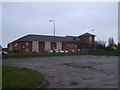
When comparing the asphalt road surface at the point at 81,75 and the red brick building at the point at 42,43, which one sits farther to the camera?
the red brick building at the point at 42,43

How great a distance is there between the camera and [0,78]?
402 inches

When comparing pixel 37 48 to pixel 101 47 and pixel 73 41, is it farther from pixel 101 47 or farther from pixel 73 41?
pixel 101 47

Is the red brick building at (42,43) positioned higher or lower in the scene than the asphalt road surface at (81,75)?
higher

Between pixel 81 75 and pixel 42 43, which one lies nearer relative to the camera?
pixel 81 75

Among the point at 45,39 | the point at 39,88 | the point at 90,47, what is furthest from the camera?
the point at 45,39

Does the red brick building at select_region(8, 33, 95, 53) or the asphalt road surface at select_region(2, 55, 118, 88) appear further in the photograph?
the red brick building at select_region(8, 33, 95, 53)

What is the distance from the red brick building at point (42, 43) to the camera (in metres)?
87.4

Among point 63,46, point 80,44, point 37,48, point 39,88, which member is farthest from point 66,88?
point 63,46

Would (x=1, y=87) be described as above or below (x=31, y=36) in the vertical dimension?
below

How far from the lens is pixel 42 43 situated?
9269 centimetres

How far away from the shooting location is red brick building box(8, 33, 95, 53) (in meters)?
87.4

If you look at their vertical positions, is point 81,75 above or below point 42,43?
below

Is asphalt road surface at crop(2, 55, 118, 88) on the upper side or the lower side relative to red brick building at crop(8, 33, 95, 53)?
lower

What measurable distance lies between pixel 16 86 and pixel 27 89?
591 millimetres
